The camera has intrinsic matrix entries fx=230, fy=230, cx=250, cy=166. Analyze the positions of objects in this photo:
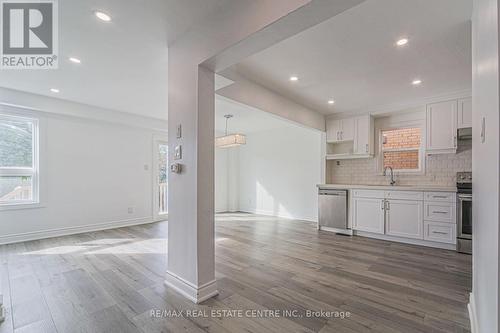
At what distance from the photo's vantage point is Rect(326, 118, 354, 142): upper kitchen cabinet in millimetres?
4809

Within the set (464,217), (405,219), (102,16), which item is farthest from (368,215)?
(102,16)

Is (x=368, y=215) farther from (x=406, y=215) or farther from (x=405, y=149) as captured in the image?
(x=405, y=149)

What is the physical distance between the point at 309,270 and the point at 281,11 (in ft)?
8.62

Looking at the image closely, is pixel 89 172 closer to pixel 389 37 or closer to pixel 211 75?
pixel 211 75

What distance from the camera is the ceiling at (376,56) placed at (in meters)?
1.95

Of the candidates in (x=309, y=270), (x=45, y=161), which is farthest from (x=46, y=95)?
(x=309, y=270)

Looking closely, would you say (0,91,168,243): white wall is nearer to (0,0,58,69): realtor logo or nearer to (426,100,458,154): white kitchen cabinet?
(0,0,58,69): realtor logo

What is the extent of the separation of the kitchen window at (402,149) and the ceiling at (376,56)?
0.76 metres

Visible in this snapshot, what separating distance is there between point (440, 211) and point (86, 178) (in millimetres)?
6404

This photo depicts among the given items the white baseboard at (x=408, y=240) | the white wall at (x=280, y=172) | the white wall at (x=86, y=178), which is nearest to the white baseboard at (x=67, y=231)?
the white wall at (x=86, y=178)

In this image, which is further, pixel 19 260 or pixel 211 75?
pixel 19 260

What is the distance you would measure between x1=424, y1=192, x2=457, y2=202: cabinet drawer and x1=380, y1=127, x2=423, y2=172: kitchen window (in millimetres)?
785

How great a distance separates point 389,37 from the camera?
2238 mm

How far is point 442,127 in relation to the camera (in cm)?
385
